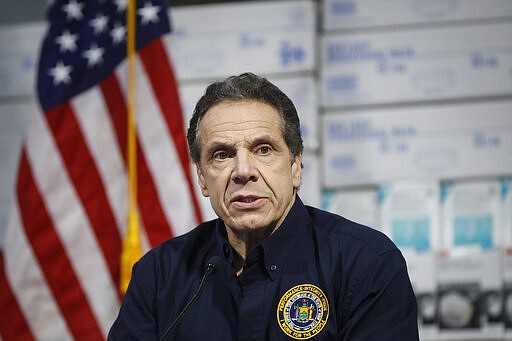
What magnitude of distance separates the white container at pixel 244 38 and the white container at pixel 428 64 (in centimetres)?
19

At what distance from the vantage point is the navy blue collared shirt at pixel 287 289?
1.26 metres

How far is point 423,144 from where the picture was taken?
2.60 m

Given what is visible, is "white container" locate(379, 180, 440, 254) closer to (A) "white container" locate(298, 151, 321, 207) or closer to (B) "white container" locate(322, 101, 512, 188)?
(B) "white container" locate(322, 101, 512, 188)

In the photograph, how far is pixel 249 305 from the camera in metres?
1.33

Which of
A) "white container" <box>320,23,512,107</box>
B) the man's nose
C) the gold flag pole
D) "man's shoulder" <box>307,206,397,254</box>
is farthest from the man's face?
"white container" <box>320,23,512,107</box>

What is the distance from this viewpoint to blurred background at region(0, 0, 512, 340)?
2.59 m

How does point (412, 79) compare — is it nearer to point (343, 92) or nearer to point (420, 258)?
point (343, 92)

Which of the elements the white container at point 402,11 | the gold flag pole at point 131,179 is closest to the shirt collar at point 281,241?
the gold flag pole at point 131,179

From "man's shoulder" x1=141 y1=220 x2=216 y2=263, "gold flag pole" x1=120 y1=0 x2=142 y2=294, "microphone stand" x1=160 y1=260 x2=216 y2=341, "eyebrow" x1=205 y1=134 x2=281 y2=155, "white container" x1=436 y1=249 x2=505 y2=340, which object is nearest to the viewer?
"microphone stand" x1=160 y1=260 x2=216 y2=341

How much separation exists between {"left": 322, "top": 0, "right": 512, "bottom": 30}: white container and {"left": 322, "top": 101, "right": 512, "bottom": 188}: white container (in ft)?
1.05

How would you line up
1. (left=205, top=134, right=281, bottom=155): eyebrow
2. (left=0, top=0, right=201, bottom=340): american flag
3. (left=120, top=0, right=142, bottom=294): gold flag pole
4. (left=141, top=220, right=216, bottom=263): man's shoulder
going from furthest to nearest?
1. (left=0, top=0, right=201, bottom=340): american flag
2. (left=120, top=0, right=142, bottom=294): gold flag pole
3. (left=141, top=220, right=216, bottom=263): man's shoulder
4. (left=205, top=134, right=281, bottom=155): eyebrow

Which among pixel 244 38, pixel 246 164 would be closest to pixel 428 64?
pixel 244 38

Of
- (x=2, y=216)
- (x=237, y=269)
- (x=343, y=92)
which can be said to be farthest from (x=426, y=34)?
(x=2, y=216)

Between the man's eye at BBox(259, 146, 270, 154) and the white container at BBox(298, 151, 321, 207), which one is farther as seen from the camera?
the white container at BBox(298, 151, 321, 207)
